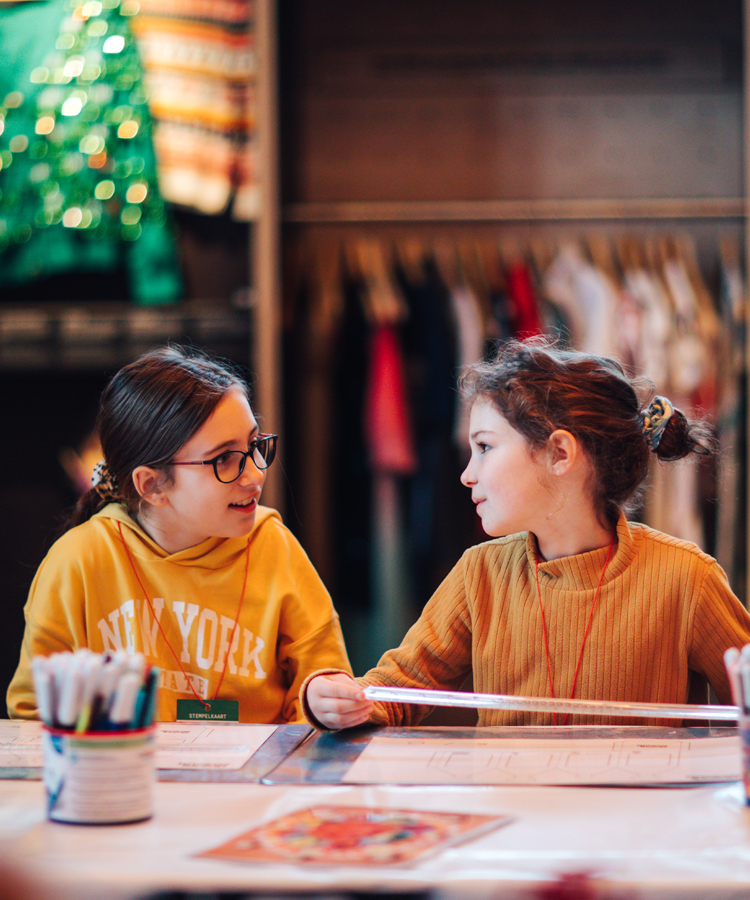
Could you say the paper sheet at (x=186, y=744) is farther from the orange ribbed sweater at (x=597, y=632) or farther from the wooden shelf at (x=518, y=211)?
the wooden shelf at (x=518, y=211)

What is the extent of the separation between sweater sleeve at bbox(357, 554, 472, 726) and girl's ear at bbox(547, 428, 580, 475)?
→ 0.21m

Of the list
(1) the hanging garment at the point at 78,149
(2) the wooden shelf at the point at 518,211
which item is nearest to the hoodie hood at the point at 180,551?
(1) the hanging garment at the point at 78,149

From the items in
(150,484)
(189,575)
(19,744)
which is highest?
(150,484)

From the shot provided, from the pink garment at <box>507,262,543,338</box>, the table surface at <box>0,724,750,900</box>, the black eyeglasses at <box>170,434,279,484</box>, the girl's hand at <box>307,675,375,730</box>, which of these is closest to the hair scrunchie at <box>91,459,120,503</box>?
the black eyeglasses at <box>170,434,279,484</box>

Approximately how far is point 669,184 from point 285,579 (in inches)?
89.4

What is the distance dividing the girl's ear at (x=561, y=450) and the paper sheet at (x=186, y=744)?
51 centimetres

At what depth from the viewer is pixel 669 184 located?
119 inches

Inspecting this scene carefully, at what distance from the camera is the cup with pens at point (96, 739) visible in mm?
732

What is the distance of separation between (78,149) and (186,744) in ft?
6.92

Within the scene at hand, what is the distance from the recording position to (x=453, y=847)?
669 millimetres

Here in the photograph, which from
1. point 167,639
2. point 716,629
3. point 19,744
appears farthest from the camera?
point 167,639

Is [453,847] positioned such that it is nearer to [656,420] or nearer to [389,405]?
[656,420]

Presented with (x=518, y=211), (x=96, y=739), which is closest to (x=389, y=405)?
(x=518, y=211)

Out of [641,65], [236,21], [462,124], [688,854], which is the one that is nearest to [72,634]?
[688,854]
